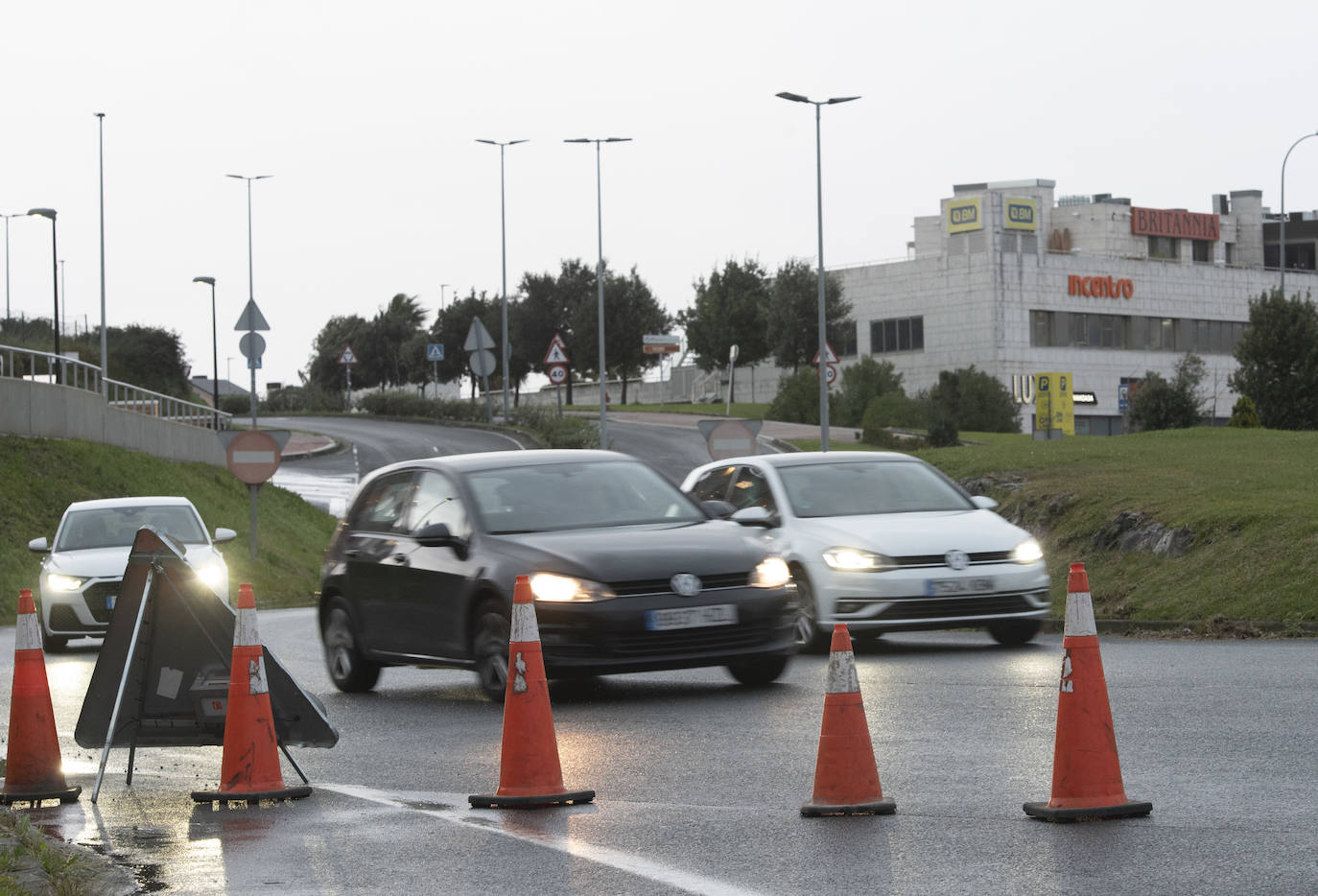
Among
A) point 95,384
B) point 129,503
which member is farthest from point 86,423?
point 129,503

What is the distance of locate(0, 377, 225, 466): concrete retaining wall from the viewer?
111 ft

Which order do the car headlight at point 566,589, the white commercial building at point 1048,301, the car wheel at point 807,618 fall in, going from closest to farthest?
the car headlight at point 566,589 → the car wheel at point 807,618 → the white commercial building at point 1048,301

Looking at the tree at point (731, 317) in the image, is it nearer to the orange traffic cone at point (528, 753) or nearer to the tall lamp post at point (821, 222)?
the tall lamp post at point (821, 222)

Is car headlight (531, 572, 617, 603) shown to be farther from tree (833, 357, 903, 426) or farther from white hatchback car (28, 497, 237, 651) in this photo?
tree (833, 357, 903, 426)

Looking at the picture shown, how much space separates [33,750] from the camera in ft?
28.0

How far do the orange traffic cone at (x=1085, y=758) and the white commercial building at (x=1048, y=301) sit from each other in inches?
3211

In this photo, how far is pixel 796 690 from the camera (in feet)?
39.7

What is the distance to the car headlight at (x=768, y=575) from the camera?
39.2 feet

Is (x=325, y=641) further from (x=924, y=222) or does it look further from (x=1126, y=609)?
(x=924, y=222)

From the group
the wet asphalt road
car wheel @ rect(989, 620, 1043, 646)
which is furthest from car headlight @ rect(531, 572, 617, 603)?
car wheel @ rect(989, 620, 1043, 646)

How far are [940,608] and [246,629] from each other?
24.3ft

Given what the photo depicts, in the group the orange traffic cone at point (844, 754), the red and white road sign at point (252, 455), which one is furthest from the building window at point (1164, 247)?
the orange traffic cone at point (844, 754)

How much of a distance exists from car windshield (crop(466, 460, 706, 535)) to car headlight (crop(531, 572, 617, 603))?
0.83 metres

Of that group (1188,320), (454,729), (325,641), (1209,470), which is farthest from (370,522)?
(1188,320)
